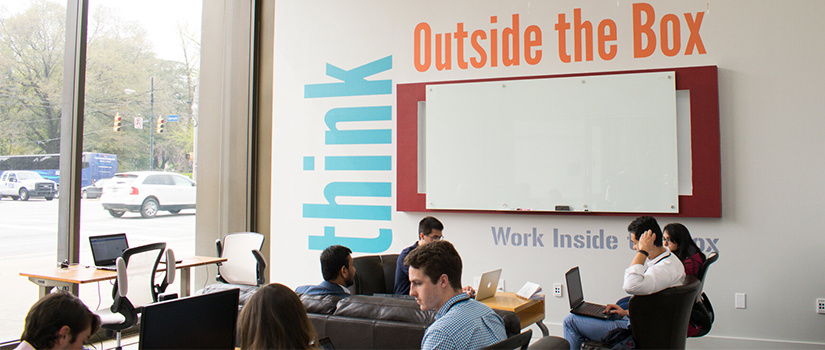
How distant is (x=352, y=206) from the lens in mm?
5691

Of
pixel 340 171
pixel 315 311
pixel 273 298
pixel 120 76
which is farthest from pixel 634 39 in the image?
pixel 120 76

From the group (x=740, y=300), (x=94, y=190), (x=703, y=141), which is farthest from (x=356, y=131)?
(x=740, y=300)

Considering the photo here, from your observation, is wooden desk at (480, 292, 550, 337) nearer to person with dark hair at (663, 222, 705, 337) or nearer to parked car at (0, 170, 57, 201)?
person with dark hair at (663, 222, 705, 337)

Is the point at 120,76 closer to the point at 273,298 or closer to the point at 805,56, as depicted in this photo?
the point at 273,298

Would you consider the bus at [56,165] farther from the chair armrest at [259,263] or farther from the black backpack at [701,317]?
the black backpack at [701,317]

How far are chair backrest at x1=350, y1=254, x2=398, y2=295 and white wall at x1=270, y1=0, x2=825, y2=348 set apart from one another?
968mm

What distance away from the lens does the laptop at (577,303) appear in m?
3.56

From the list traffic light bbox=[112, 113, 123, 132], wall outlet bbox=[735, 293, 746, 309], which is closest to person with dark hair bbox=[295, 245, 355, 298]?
traffic light bbox=[112, 113, 123, 132]

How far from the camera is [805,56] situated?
4.50 m

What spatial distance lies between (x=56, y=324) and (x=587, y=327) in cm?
296

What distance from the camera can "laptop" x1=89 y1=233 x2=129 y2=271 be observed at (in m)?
4.55

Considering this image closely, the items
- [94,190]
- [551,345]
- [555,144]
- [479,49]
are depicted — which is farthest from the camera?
[479,49]

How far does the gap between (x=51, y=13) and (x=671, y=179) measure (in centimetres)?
551

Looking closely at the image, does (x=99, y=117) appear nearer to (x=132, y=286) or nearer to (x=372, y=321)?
(x=132, y=286)
